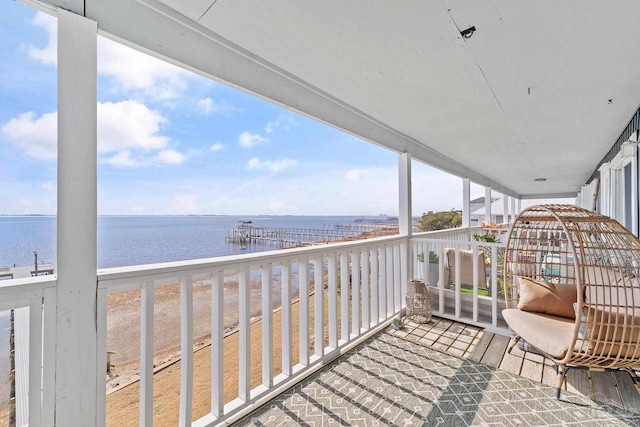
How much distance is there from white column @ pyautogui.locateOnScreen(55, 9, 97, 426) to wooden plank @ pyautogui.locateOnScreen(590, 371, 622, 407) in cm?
306

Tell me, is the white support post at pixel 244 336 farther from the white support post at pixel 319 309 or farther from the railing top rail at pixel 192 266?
the white support post at pixel 319 309

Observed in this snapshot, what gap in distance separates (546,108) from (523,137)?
3.75 ft

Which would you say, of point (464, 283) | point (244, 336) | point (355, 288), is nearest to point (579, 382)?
point (355, 288)

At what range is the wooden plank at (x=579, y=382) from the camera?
2.03 m

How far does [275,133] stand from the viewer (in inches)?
542

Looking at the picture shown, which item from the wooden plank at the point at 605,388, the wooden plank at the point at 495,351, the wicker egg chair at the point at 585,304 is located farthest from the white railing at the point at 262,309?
the wooden plank at the point at 605,388

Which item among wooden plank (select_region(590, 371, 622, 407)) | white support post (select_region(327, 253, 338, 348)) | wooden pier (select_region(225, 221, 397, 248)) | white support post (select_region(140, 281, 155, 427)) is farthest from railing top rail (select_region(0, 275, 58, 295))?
wooden plank (select_region(590, 371, 622, 407))

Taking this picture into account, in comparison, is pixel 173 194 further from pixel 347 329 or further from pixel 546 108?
pixel 546 108

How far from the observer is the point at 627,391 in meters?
2.00

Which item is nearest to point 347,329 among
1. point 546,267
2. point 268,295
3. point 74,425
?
point 268,295

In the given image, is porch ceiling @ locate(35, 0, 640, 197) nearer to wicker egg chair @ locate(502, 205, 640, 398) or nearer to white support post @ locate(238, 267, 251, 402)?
wicker egg chair @ locate(502, 205, 640, 398)

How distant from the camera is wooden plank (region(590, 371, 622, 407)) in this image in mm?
1926

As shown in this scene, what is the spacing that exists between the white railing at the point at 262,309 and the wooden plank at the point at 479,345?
88cm

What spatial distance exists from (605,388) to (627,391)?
12cm
